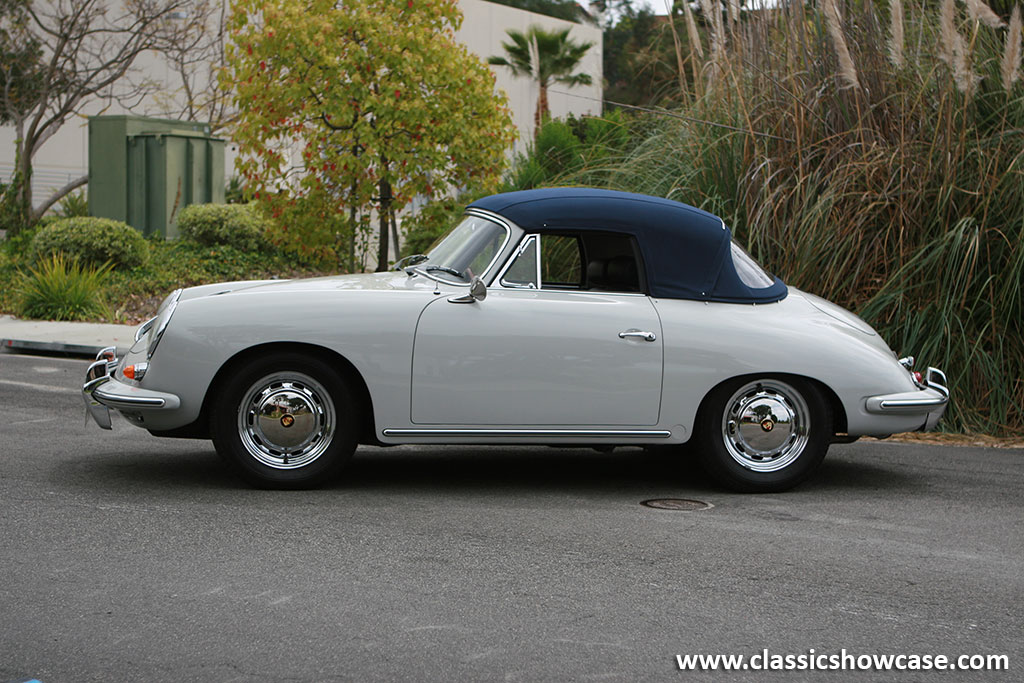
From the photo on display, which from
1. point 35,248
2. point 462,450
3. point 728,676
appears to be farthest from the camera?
point 35,248

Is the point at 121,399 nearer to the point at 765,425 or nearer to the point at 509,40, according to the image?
the point at 765,425

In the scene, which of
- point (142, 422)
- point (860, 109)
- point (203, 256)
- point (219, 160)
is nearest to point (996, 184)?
point (860, 109)

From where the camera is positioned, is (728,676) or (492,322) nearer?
(728,676)

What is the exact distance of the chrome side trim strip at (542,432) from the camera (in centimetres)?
644

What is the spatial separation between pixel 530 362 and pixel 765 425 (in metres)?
1.35

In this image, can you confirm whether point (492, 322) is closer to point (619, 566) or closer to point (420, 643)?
point (619, 566)

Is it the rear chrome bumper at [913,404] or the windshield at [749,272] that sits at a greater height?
the windshield at [749,272]

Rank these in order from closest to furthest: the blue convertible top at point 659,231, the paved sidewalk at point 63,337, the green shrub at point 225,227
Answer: the blue convertible top at point 659,231 → the paved sidewalk at point 63,337 → the green shrub at point 225,227

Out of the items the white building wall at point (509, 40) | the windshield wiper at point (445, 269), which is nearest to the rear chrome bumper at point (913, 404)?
the windshield wiper at point (445, 269)

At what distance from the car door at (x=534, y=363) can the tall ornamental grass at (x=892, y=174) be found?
351 cm

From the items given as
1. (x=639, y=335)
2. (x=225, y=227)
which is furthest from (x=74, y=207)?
(x=639, y=335)

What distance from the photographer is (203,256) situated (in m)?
19.2

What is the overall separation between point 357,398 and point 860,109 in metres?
5.56

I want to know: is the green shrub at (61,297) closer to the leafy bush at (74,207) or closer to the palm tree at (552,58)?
the leafy bush at (74,207)
